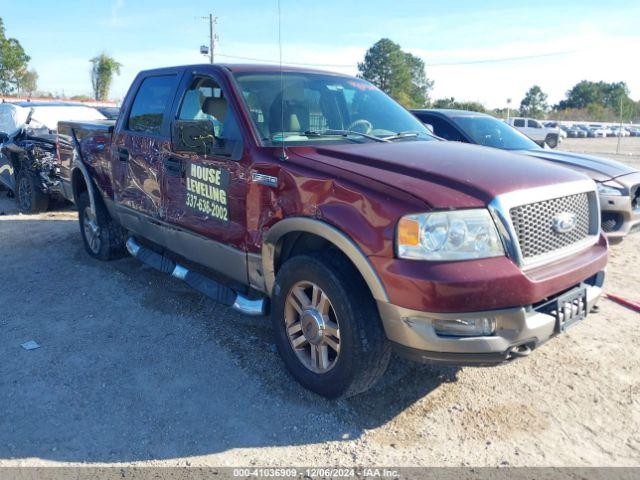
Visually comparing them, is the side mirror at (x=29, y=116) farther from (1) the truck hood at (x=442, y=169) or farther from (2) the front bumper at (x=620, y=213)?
(2) the front bumper at (x=620, y=213)

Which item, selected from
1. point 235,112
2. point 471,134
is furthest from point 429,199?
point 471,134

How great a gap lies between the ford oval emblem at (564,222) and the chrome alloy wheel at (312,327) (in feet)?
4.32

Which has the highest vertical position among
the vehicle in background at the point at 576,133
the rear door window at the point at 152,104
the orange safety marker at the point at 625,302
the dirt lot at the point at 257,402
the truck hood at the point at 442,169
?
the vehicle in background at the point at 576,133

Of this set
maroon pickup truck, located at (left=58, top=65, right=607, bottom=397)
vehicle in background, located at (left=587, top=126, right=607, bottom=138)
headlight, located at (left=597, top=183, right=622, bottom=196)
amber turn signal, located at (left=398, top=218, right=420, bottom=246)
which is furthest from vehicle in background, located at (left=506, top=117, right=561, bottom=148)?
vehicle in background, located at (left=587, top=126, right=607, bottom=138)

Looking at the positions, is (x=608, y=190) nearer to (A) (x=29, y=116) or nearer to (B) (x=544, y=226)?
(B) (x=544, y=226)

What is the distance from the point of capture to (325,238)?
2.97m

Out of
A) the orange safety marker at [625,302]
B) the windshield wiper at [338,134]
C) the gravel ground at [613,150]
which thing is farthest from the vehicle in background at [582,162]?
the gravel ground at [613,150]

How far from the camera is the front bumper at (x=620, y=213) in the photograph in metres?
5.91

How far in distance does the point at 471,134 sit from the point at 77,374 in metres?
5.72

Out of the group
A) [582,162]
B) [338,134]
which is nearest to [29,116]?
[338,134]

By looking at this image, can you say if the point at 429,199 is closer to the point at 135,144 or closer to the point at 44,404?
the point at 44,404

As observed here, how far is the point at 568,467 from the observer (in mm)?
2660

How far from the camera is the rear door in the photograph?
4430 mm

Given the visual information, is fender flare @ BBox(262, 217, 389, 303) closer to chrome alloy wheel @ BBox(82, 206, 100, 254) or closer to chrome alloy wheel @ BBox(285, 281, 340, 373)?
chrome alloy wheel @ BBox(285, 281, 340, 373)
